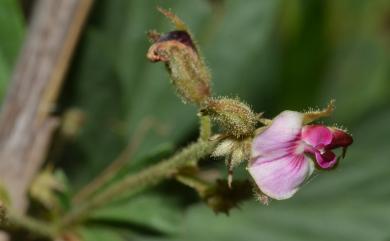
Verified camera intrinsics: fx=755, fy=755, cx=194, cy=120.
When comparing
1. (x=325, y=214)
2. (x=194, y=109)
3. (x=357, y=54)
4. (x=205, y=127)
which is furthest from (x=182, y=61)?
(x=357, y=54)

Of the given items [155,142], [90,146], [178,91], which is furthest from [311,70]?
[178,91]

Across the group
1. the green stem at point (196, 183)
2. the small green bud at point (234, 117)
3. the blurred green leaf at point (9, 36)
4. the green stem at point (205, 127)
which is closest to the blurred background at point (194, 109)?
the blurred green leaf at point (9, 36)

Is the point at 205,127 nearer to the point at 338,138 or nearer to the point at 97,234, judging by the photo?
the point at 338,138

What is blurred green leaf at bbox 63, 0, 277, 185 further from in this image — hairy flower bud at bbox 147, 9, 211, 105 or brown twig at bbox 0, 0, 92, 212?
hairy flower bud at bbox 147, 9, 211, 105

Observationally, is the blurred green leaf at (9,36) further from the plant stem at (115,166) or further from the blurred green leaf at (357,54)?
the blurred green leaf at (357,54)

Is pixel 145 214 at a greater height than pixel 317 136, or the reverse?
pixel 145 214

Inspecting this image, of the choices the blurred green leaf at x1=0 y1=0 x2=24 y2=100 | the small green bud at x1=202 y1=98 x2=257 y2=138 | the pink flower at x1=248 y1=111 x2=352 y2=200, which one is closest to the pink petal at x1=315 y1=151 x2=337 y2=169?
the pink flower at x1=248 y1=111 x2=352 y2=200

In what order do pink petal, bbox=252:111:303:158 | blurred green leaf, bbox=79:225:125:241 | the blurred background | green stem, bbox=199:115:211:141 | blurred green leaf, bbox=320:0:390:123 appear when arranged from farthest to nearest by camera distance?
blurred green leaf, bbox=320:0:390:123
the blurred background
blurred green leaf, bbox=79:225:125:241
green stem, bbox=199:115:211:141
pink petal, bbox=252:111:303:158
